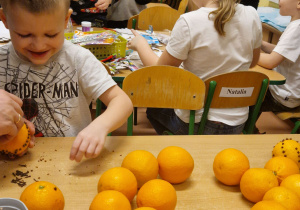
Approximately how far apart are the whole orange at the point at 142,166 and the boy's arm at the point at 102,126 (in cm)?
12

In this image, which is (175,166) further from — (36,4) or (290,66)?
(290,66)

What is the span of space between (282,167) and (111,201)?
0.48 meters

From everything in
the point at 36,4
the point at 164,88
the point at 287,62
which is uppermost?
the point at 36,4

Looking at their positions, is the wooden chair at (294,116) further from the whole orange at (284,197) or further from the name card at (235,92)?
the whole orange at (284,197)

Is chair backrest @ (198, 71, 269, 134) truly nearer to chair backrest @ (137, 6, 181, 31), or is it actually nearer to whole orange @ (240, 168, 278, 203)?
whole orange @ (240, 168, 278, 203)

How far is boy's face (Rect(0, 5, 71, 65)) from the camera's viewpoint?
38.3 inches

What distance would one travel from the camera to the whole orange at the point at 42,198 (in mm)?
691

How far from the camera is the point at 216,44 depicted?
167cm

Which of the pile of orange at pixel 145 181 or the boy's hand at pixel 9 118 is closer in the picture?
the pile of orange at pixel 145 181

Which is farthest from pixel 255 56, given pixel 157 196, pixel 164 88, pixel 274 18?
pixel 274 18

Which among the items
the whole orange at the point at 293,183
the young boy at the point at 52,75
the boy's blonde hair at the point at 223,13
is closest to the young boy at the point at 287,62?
the boy's blonde hair at the point at 223,13

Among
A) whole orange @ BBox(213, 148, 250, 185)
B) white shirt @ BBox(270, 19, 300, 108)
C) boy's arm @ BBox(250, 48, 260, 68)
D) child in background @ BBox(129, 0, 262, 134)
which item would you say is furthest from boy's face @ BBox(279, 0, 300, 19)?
whole orange @ BBox(213, 148, 250, 185)

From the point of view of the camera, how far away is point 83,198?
81 cm

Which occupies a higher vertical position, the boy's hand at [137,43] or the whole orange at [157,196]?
the whole orange at [157,196]
